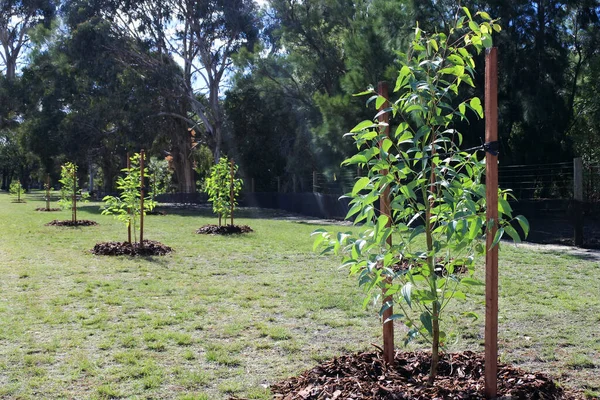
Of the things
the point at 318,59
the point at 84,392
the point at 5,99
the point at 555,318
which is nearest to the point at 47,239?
the point at 84,392

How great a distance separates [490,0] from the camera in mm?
13023

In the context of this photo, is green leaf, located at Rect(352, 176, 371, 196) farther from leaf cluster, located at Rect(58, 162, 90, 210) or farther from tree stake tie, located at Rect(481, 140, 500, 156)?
leaf cluster, located at Rect(58, 162, 90, 210)

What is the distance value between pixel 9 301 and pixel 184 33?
25.0 m

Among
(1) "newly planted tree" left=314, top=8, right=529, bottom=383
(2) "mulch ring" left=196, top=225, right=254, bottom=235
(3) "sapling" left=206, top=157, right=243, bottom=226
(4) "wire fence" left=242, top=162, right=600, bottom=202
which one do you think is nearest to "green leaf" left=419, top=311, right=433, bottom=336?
(1) "newly planted tree" left=314, top=8, right=529, bottom=383

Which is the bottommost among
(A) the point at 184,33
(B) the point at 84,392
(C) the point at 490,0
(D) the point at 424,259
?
(B) the point at 84,392

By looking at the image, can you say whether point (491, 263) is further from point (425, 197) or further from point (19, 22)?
point (19, 22)

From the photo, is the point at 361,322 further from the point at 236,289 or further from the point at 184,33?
the point at 184,33

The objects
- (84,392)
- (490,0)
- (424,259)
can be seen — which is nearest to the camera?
(424,259)

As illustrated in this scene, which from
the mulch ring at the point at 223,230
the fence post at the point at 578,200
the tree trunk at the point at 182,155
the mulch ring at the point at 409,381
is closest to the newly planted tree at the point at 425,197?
the mulch ring at the point at 409,381

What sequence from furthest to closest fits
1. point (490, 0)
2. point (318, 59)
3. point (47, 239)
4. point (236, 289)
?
point (318, 59) < point (490, 0) < point (47, 239) < point (236, 289)

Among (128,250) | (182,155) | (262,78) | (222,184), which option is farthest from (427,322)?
(182,155)

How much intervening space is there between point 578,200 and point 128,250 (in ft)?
26.0

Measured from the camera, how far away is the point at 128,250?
30.8 ft

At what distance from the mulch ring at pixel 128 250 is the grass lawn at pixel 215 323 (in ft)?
1.61
